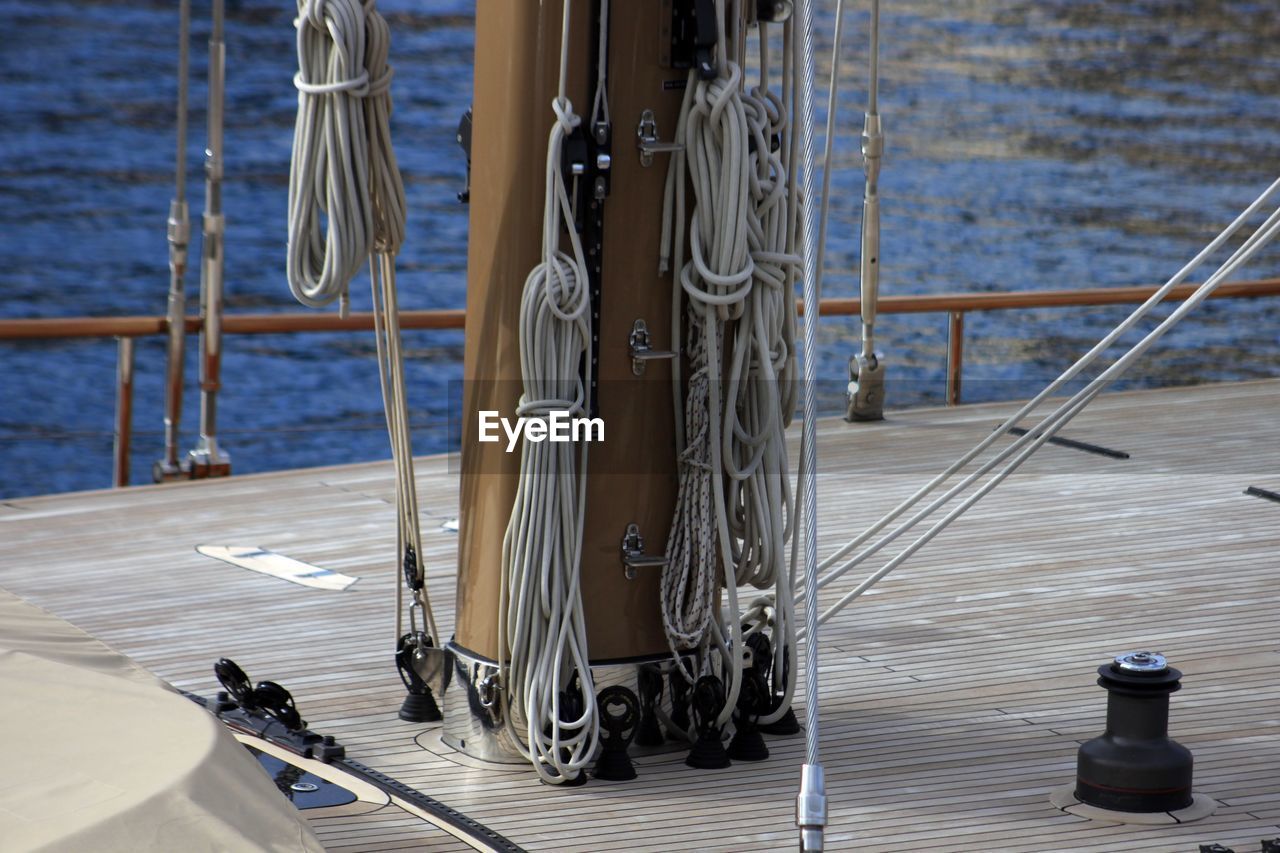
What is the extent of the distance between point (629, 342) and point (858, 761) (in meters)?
0.78

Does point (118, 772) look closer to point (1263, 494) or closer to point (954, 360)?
point (1263, 494)

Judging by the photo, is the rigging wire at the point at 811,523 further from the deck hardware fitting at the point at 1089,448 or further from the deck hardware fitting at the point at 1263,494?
the deck hardware fitting at the point at 1089,448

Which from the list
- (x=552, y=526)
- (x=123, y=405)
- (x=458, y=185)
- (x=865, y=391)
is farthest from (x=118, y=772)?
(x=458, y=185)

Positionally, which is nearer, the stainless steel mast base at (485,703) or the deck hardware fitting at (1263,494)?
the stainless steel mast base at (485,703)

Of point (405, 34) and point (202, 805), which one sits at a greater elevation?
point (405, 34)

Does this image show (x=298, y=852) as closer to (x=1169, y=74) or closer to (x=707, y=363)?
(x=707, y=363)

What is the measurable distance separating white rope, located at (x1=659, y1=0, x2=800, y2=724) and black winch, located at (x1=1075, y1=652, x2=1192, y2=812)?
57cm

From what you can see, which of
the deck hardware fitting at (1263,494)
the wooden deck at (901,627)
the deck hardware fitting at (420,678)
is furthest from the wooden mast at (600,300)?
the deck hardware fitting at (1263,494)

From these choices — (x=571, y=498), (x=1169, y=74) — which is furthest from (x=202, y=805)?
(x=1169, y=74)

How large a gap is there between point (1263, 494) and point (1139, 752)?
7.12ft

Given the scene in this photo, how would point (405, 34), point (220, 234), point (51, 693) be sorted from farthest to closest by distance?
1. point (405, 34)
2. point (220, 234)
3. point (51, 693)

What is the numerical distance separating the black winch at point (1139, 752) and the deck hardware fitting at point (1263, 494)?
6.83 feet

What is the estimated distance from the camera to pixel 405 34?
92.4 ft

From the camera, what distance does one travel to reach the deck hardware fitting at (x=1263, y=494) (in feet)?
15.0
